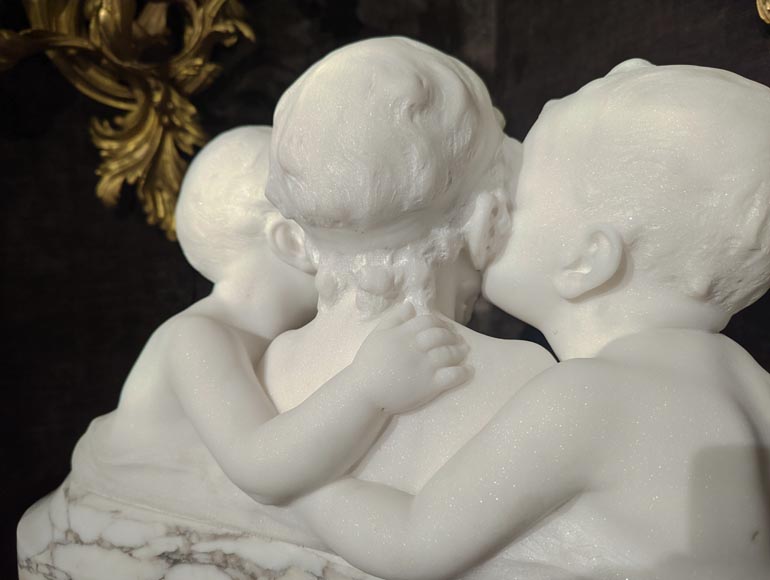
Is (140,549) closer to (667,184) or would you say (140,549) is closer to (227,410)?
(227,410)

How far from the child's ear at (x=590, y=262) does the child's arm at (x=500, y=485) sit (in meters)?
0.12

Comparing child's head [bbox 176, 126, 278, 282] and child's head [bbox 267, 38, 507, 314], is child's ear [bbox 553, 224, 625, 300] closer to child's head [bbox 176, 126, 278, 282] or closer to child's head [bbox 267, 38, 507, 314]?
child's head [bbox 267, 38, 507, 314]

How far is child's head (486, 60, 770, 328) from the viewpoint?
79 centimetres

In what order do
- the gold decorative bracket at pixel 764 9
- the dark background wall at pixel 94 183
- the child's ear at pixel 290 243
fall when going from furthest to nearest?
the dark background wall at pixel 94 183, the gold decorative bracket at pixel 764 9, the child's ear at pixel 290 243

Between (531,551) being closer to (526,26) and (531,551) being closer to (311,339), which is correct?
(311,339)

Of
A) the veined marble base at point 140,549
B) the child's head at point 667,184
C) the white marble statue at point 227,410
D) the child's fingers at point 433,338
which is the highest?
the child's head at point 667,184

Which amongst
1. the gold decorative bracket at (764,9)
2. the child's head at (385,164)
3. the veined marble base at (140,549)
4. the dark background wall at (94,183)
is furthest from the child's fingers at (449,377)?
the dark background wall at (94,183)

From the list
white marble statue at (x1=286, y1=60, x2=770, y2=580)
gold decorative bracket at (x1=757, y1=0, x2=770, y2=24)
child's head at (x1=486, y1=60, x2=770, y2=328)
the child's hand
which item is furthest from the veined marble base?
gold decorative bracket at (x1=757, y1=0, x2=770, y2=24)

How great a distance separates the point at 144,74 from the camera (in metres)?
1.92

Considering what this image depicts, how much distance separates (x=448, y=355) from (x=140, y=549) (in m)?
0.52

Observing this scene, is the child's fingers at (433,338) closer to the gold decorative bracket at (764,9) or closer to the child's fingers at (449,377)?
the child's fingers at (449,377)

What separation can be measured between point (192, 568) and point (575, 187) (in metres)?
0.68

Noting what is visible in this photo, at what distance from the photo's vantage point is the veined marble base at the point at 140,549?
950 mm

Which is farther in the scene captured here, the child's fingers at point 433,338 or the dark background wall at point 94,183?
the dark background wall at point 94,183
